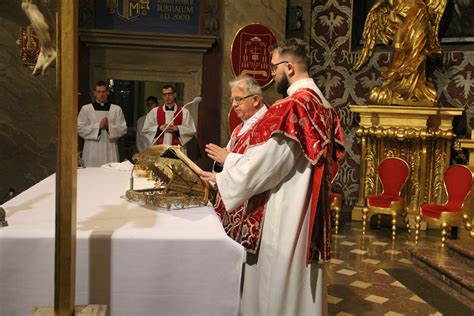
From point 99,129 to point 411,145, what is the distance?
401 cm

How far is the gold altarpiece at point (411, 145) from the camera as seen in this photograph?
6699mm

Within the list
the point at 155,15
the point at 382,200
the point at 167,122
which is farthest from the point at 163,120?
the point at 382,200

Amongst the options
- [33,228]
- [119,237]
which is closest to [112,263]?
[119,237]

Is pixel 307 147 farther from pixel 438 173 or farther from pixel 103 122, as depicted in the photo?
pixel 438 173

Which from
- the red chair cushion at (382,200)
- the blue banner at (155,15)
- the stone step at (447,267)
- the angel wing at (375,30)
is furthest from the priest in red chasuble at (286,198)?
the blue banner at (155,15)

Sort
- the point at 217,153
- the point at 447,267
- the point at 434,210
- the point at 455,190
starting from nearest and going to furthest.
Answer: the point at 217,153 → the point at 447,267 → the point at 434,210 → the point at 455,190

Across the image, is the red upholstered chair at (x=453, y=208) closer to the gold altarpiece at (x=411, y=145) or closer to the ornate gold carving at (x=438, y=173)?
the gold altarpiece at (x=411, y=145)

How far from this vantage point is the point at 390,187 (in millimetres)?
6461

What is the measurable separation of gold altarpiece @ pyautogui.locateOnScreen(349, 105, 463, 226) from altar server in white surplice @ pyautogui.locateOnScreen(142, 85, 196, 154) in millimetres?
2151

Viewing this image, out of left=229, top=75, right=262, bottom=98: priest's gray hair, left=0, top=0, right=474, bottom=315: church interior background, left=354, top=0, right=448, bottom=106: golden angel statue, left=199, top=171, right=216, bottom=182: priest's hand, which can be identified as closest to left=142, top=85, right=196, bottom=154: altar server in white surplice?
left=0, top=0, right=474, bottom=315: church interior background

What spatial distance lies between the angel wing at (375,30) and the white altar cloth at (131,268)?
625cm

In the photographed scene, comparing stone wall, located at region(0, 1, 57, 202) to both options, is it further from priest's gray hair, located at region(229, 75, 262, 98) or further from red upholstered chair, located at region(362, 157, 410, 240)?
priest's gray hair, located at region(229, 75, 262, 98)

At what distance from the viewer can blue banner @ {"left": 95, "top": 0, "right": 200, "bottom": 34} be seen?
7852 millimetres

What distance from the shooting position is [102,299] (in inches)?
70.6
